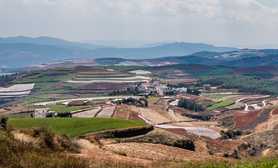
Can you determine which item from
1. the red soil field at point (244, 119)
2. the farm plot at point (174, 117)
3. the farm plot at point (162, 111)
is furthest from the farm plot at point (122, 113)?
the red soil field at point (244, 119)

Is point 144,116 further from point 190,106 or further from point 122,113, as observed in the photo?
point 190,106

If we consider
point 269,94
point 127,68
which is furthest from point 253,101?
point 127,68

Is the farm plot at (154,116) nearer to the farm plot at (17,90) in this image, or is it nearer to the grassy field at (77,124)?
the grassy field at (77,124)

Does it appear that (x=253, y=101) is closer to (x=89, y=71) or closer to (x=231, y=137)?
(x=231, y=137)

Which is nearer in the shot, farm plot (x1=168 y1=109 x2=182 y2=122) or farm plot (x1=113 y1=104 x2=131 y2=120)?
farm plot (x1=113 y1=104 x2=131 y2=120)

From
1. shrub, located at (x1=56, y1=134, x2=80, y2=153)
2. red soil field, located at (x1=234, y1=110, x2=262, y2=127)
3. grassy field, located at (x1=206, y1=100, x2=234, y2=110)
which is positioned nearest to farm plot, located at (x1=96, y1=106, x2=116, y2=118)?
red soil field, located at (x1=234, y1=110, x2=262, y2=127)

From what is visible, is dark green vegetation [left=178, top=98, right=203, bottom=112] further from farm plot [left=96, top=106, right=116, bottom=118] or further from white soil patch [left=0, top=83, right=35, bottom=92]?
white soil patch [left=0, top=83, right=35, bottom=92]
